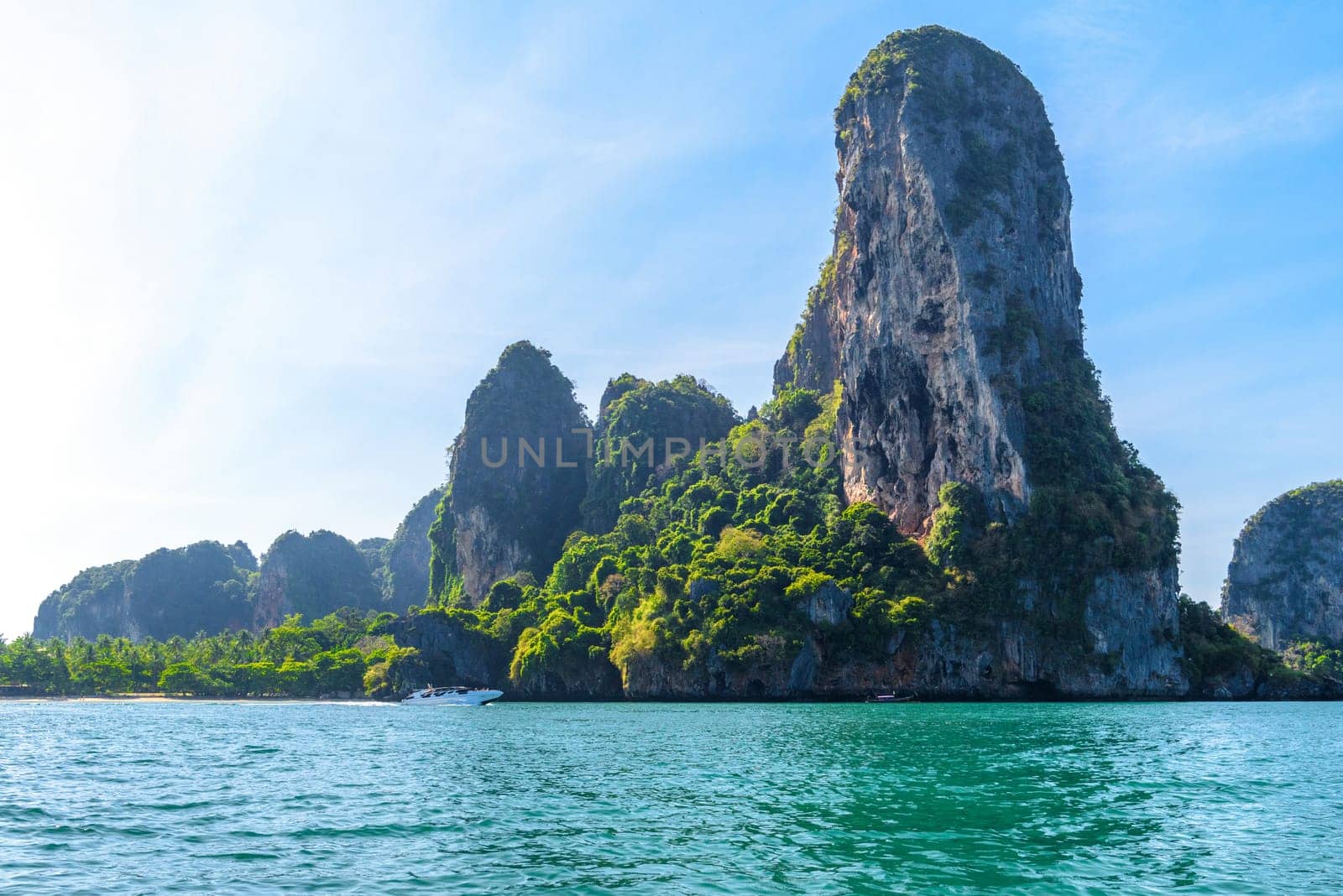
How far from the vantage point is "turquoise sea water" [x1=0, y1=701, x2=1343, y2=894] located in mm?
12867

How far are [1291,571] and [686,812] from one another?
407 feet

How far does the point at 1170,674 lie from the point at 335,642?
78.1 m

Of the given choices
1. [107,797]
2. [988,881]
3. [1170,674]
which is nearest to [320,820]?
[107,797]

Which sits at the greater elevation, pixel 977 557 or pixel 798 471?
pixel 798 471

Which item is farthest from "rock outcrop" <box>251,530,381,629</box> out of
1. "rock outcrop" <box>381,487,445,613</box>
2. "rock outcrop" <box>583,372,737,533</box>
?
"rock outcrop" <box>583,372,737,533</box>

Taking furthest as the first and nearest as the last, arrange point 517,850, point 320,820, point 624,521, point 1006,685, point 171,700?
point 624,521
point 171,700
point 1006,685
point 320,820
point 517,850

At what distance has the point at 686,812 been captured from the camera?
57.8ft

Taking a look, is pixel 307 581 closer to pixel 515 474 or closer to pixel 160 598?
pixel 160 598

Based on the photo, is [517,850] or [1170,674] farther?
[1170,674]

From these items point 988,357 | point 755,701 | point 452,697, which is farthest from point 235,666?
point 988,357

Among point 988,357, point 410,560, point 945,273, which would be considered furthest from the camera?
point 410,560

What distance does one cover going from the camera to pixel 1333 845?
1489 cm

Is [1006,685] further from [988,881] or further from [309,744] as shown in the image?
[988,881]

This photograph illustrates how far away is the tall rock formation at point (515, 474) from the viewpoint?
397 ft
